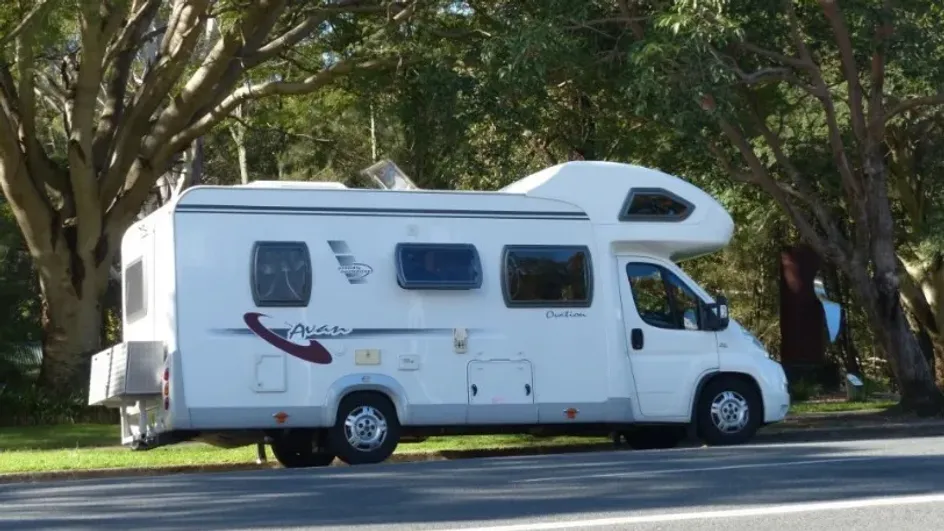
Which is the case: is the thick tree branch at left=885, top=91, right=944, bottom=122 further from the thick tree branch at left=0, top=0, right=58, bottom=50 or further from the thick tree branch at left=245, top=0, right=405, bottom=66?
the thick tree branch at left=0, top=0, right=58, bottom=50

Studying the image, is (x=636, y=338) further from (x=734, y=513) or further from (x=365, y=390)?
(x=734, y=513)

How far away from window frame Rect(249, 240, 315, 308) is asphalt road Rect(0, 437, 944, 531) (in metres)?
2.04

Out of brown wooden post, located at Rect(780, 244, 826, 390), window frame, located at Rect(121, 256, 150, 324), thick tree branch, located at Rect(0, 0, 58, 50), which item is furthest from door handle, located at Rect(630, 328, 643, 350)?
brown wooden post, located at Rect(780, 244, 826, 390)

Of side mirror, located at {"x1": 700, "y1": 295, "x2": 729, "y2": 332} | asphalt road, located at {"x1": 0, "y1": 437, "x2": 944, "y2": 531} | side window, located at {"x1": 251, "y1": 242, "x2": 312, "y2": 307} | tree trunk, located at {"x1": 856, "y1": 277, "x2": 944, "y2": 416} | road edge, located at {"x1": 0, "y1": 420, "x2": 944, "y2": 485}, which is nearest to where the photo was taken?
asphalt road, located at {"x1": 0, "y1": 437, "x2": 944, "y2": 531}

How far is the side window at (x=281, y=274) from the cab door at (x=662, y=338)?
11.7 ft

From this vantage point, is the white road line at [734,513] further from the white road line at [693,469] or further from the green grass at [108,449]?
the green grass at [108,449]

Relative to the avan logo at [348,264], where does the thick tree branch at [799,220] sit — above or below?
above

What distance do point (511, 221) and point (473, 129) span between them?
25.2ft

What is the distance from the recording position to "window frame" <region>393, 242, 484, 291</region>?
14.9m

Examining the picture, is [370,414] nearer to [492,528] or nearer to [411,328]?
[411,328]

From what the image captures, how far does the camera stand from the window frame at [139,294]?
14914 millimetres

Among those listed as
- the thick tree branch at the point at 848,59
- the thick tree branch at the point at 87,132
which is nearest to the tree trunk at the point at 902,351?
the thick tree branch at the point at 848,59

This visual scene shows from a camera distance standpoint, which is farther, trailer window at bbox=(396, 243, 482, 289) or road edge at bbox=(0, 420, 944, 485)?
road edge at bbox=(0, 420, 944, 485)

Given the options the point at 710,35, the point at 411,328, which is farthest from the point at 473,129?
the point at 411,328
